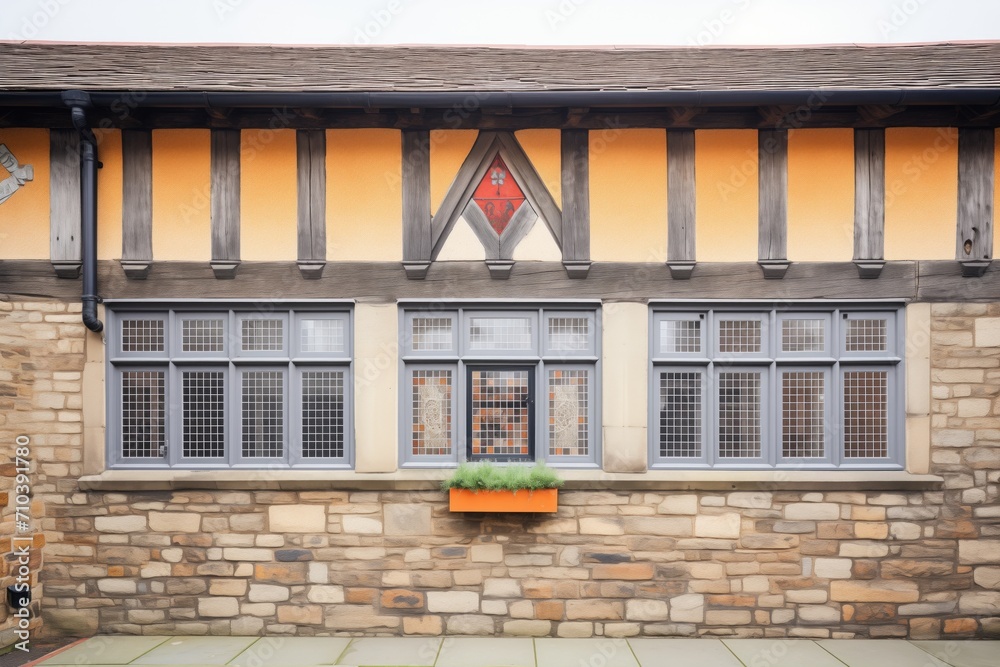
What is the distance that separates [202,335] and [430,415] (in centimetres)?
219

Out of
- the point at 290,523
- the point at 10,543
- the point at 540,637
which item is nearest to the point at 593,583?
the point at 540,637

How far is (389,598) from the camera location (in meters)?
5.07

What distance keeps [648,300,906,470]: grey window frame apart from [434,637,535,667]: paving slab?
189cm

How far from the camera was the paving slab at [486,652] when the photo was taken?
14.8 feet

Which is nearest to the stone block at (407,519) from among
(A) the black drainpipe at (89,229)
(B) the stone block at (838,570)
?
(A) the black drainpipe at (89,229)

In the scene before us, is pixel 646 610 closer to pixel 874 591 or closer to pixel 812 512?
pixel 812 512

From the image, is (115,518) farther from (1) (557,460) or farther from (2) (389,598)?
(1) (557,460)

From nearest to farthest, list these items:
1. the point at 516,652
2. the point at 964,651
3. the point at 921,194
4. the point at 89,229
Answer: the point at 516,652, the point at 964,651, the point at 89,229, the point at 921,194

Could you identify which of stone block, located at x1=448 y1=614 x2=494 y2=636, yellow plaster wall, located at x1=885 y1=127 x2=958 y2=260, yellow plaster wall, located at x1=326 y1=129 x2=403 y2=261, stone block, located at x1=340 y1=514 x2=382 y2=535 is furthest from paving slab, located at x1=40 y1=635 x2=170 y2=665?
yellow plaster wall, located at x1=885 y1=127 x2=958 y2=260

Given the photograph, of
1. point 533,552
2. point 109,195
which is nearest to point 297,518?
point 533,552

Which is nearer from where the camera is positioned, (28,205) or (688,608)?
(688,608)

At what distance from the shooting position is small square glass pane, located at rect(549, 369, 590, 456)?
5.24 m

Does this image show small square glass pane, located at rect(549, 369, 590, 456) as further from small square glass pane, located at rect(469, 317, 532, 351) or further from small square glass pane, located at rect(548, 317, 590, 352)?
small square glass pane, located at rect(469, 317, 532, 351)

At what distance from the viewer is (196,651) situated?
474 cm
